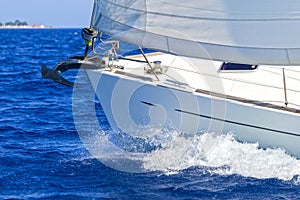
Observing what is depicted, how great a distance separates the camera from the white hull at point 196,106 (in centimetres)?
820

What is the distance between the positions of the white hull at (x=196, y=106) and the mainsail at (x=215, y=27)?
0.61m

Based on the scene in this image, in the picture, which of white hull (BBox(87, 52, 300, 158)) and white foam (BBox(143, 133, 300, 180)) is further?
white foam (BBox(143, 133, 300, 180))

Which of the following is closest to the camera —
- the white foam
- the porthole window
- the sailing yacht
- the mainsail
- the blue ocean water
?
the blue ocean water

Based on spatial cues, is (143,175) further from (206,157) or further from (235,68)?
(235,68)

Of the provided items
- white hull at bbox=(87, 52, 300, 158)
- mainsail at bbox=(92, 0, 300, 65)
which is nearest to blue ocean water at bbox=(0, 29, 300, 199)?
white hull at bbox=(87, 52, 300, 158)

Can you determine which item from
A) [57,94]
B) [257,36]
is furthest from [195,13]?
[57,94]

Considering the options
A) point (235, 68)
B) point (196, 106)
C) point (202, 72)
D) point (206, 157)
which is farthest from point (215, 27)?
point (206, 157)

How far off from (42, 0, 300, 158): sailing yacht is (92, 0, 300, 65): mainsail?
0.01 m

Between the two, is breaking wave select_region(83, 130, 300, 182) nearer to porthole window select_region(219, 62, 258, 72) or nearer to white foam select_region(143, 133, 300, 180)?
white foam select_region(143, 133, 300, 180)

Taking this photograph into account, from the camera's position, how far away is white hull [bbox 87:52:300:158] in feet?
26.9

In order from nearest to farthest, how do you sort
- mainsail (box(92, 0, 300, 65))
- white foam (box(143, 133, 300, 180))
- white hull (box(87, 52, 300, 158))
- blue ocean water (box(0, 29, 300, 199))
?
blue ocean water (box(0, 29, 300, 199)) < mainsail (box(92, 0, 300, 65)) < white hull (box(87, 52, 300, 158)) < white foam (box(143, 133, 300, 180))

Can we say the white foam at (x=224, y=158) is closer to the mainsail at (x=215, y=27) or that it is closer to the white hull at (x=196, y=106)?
the white hull at (x=196, y=106)

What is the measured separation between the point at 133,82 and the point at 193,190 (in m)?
1.91

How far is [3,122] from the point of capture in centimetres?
1229
